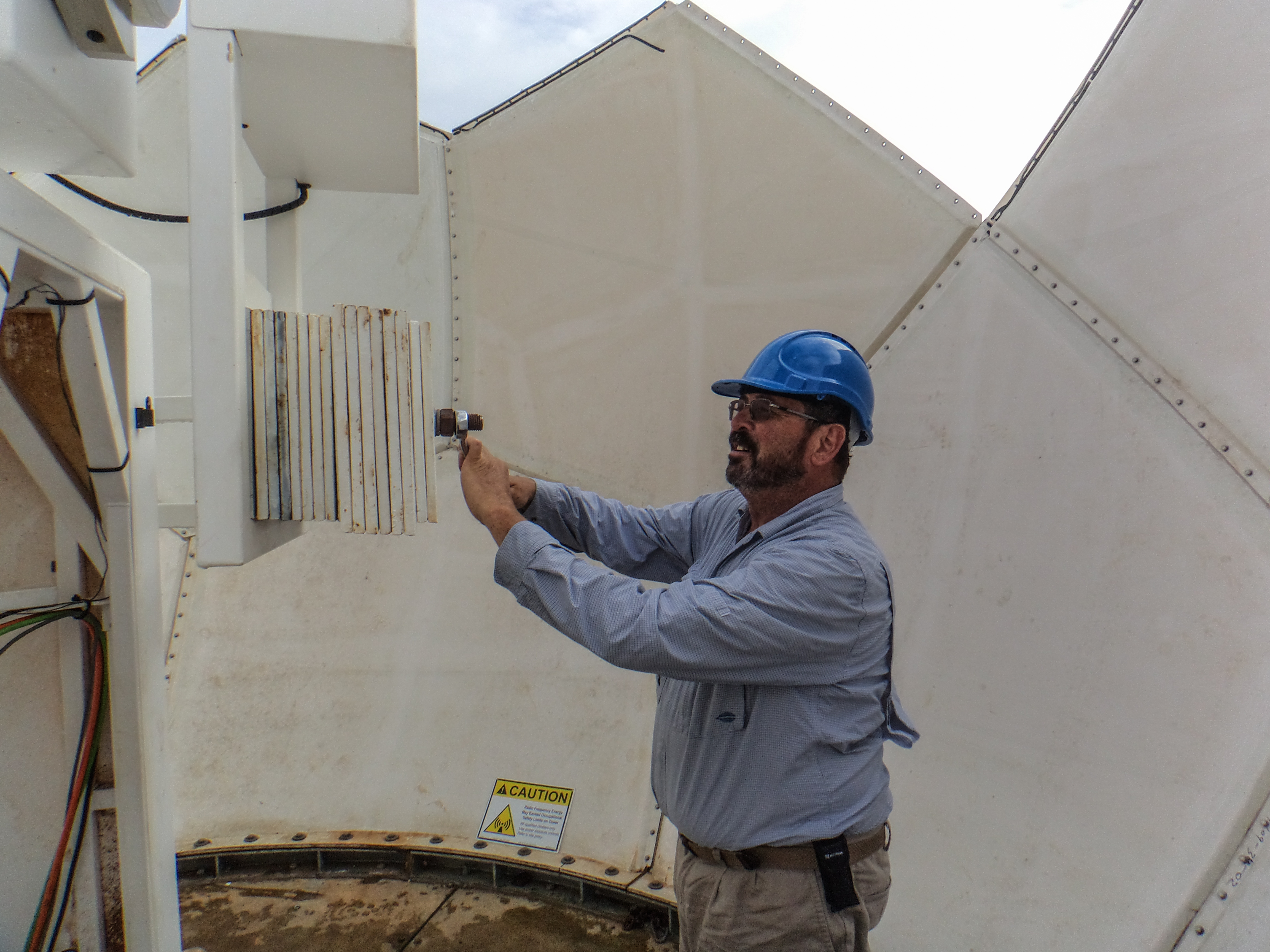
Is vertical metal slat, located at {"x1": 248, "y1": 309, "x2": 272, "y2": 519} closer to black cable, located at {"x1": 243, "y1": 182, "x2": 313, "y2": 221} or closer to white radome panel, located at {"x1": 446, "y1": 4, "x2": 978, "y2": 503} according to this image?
black cable, located at {"x1": 243, "y1": 182, "x2": 313, "y2": 221}

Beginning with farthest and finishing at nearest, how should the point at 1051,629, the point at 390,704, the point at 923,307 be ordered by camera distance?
1. the point at 390,704
2. the point at 923,307
3. the point at 1051,629

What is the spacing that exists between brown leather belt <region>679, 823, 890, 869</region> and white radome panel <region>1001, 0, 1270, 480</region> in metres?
1.36

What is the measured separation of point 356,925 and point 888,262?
2.55 m

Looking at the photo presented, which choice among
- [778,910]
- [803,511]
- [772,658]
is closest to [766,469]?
[803,511]

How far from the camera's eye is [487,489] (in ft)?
5.63

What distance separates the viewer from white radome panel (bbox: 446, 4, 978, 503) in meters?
2.89

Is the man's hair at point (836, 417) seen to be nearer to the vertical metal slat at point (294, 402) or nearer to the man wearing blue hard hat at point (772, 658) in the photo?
the man wearing blue hard hat at point (772, 658)

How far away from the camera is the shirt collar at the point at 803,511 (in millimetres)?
1793

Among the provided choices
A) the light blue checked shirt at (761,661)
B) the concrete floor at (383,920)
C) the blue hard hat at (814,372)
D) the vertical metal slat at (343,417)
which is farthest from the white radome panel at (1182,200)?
the concrete floor at (383,920)

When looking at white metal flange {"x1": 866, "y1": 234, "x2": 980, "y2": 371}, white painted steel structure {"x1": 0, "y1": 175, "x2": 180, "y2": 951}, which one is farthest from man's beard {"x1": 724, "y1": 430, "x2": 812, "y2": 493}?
white painted steel structure {"x1": 0, "y1": 175, "x2": 180, "y2": 951}

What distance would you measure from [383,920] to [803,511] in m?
1.77

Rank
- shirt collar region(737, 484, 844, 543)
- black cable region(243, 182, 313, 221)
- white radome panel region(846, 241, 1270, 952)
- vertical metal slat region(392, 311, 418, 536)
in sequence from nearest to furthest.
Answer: vertical metal slat region(392, 311, 418, 536) < shirt collar region(737, 484, 844, 543) < white radome panel region(846, 241, 1270, 952) < black cable region(243, 182, 313, 221)

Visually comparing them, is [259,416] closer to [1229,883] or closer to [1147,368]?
[1147,368]

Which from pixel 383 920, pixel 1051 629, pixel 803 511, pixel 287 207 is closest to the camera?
pixel 803 511
